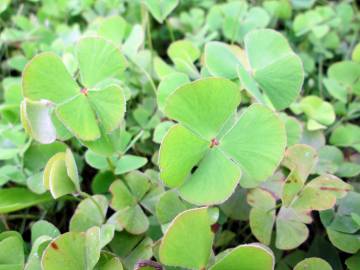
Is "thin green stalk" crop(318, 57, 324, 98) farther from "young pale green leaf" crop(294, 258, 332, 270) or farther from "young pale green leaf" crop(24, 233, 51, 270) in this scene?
"young pale green leaf" crop(24, 233, 51, 270)

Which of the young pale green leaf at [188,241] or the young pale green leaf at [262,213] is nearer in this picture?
the young pale green leaf at [188,241]

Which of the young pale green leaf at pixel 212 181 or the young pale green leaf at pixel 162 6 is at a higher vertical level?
the young pale green leaf at pixel 162 6

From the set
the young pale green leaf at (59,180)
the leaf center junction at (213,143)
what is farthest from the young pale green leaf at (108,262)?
the leaf center junction at (213,143)

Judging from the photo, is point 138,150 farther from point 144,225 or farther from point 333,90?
point 333,90

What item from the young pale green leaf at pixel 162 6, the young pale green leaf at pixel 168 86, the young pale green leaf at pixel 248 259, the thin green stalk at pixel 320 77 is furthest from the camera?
the thin green stalk at pixel 320 77

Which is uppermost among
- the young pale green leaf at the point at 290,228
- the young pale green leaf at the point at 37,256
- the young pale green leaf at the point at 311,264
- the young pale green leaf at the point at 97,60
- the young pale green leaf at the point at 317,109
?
the young pale green leaf at the point at 97,60

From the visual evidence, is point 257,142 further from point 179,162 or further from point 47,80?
point 47,80

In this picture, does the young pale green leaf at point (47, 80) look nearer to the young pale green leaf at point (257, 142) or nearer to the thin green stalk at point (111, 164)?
the thin green stalk at point (111, 164)

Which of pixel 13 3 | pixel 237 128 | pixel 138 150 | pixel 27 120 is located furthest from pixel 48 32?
pixel 237 128
